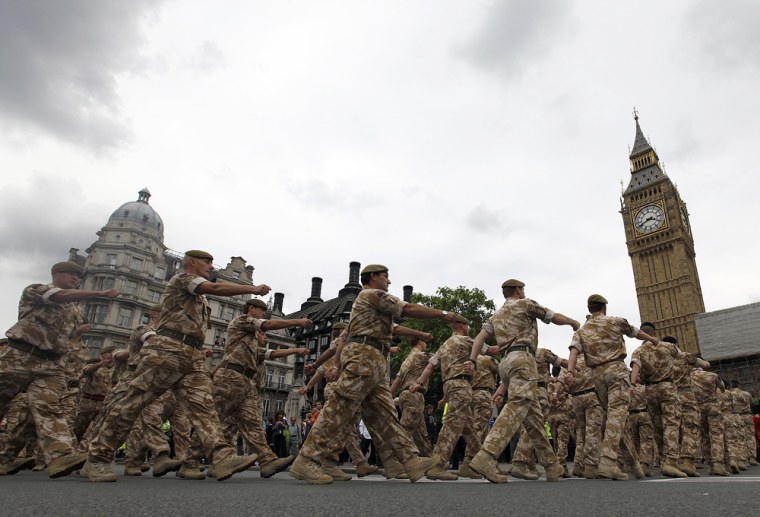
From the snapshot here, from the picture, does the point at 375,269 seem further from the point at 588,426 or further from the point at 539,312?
the point at 588,426

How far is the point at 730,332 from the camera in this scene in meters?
57.9

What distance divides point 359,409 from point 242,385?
2375mm

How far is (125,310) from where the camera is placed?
141 feet

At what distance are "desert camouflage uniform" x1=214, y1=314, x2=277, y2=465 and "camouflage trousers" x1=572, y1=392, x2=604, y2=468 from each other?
13.8 ft

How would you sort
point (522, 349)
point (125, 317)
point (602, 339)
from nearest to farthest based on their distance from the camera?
point (522, 349)
point (602, 339)
point (125, 317)

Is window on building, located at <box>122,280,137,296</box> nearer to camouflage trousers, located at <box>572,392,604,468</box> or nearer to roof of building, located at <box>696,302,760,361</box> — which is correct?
camouflage trousers, located at <box>572,392,604,468</box>

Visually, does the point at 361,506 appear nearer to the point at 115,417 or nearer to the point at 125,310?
the point at 115,417

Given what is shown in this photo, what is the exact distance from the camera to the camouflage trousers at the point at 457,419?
6633 millimetres

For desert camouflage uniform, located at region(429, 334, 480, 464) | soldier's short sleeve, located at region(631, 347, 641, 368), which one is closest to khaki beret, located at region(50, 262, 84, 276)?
desert camouflage uniform, located at region(429, 334, 480, 464)

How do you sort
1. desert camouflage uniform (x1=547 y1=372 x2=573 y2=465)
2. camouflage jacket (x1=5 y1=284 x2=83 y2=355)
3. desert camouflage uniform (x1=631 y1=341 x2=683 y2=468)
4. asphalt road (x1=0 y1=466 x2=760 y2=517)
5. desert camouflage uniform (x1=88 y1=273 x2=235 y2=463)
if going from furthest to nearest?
desert camouflage uniform (x1=547 y1=372 x2=573 y2=465) < desert camouflage uniform (x1=631 y1=341 x2=683 y2=468) < camouflage jacket (x1=5 y1=284 x2=83 y2=355) < desert camouflage uniform (x1=88 y1=273 x2=235 y2=463) < asphalt road (x1=0 y1=466 x2=760 y2=517)

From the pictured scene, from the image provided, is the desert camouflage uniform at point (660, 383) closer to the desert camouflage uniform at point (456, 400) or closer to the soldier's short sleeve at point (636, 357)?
the soldier's short sleeve at point (636, 357)

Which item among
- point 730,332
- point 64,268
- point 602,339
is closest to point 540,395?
point 602,339

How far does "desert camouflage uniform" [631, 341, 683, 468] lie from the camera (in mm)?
7109

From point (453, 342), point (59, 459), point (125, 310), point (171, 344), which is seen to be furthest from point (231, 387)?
point (125, 310)
